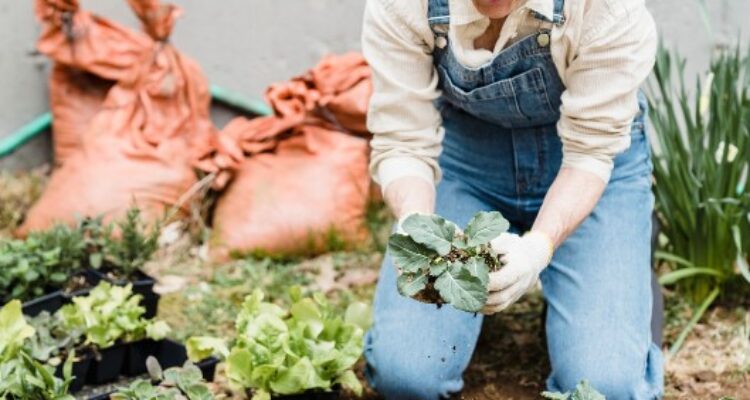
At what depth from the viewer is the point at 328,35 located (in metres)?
3.95

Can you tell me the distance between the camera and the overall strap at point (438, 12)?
7.13 ft

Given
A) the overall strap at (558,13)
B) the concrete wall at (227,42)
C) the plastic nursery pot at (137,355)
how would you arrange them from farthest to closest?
the concrete wall at (227,42) < the plastic nursery pot at (137,355) < the overall strap at (558,13)

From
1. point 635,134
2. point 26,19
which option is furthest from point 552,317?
point 26,19

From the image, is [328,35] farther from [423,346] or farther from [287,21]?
[423,346]

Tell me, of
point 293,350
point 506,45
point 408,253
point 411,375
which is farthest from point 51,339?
point 506,45

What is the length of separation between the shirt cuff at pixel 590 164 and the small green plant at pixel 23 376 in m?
1.04

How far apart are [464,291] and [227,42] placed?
7.79ft

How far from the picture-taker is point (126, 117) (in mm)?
3576

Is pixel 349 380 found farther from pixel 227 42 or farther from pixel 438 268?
pixel 227 42

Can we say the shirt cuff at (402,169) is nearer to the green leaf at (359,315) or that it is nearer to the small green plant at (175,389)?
the green leaf at (359,315)

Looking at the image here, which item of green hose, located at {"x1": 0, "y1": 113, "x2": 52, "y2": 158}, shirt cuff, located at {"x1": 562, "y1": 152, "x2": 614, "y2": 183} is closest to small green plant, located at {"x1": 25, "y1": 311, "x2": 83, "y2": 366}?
shirt cuff, located at {"x1": 562, "y1": 152, "x2": 614, "y2": 183}

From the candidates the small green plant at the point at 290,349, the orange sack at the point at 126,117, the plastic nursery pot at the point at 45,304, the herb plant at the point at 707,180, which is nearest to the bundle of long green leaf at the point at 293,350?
the small green plant at the point at 290,349

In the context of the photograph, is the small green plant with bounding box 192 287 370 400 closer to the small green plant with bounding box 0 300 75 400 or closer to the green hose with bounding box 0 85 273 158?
the small green plant with bounding box 0 300 75 400

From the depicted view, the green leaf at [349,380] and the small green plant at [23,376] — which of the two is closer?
the small green plant at [23,376]
